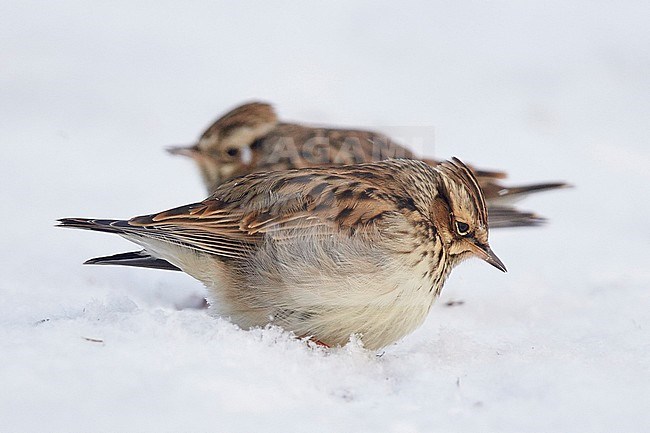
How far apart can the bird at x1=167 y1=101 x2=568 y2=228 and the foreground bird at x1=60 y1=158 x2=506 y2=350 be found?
215cm

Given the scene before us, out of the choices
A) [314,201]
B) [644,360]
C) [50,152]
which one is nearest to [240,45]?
[50,152]

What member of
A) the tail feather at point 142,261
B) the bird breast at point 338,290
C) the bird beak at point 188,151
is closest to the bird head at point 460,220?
the bird breast at point 338,290

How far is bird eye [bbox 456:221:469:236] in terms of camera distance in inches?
229

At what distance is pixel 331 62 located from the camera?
13.4m

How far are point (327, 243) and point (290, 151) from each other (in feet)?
10.1

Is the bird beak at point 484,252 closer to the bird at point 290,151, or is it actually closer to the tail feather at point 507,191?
the bird at point 290,151

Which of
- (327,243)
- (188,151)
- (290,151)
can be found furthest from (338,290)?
(188,151)

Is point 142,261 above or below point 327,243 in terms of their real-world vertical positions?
below

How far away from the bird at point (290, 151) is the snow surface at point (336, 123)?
0.58 meters

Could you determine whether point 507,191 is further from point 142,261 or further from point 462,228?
point 142,261

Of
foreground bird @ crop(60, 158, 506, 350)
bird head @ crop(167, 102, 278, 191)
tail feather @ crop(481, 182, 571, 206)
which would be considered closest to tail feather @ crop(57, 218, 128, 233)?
foreground bird @ crop(60, 158, 506, 350)

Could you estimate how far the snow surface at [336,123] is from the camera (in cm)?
440

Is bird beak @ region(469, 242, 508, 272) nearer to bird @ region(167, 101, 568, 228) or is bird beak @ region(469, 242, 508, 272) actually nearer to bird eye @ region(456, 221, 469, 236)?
bird eye @ region(456, 221, 469, 236)

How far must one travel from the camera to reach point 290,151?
8422mm
